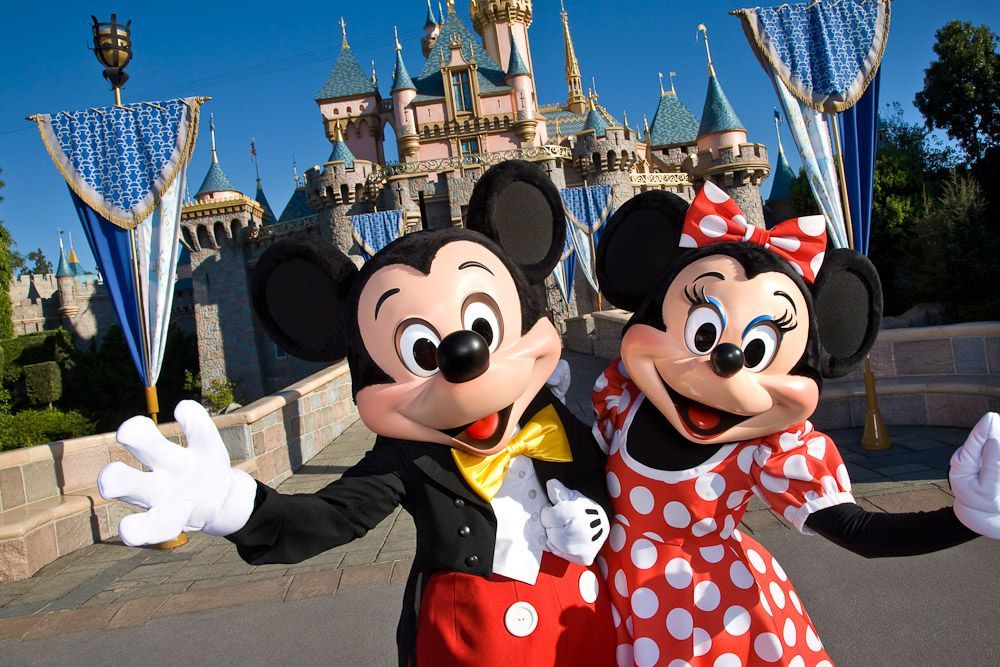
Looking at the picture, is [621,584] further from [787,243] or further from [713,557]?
[787,243]

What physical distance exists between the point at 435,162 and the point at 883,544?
2726 cm

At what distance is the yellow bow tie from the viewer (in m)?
1.91

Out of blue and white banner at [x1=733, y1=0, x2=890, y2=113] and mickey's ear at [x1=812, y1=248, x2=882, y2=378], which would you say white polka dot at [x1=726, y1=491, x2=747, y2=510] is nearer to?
mickey's ear at [x1=812, y1=248, x2=882, y2=378]

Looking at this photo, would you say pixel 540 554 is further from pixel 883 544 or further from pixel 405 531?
pixel 405 531

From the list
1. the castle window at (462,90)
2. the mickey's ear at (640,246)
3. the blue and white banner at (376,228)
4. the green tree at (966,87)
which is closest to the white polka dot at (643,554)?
the mickey's ear at (640,246)

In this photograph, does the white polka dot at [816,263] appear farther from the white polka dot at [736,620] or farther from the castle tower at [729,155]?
the castle tower at [729,155]

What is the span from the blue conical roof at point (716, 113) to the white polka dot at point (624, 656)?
99.3ft

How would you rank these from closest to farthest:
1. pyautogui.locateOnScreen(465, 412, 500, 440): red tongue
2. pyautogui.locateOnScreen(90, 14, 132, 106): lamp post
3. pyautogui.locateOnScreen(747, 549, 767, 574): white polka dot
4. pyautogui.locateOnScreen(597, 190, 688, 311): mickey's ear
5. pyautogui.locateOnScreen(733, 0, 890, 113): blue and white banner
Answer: pyautogui.locateOnScreen(465, 412, 500, 440): red tongue < pyautogui.locateOnScreen(747, 549, 767, 574): white polka dot < pyautogui.locateOnScreen(597, 190, 688, 311): mickey's ear < pyautogui.locateOnScreen(733, 0, 890, 113): blue and white banner < pyautogui.locateOnScreen(90, 14, 132, 106): lamp post

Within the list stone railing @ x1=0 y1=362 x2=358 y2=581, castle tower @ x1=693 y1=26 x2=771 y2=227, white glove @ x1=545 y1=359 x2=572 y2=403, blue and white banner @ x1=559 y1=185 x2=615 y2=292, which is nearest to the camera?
white glove @ x1=545 y1=359 x2=572 y2=403

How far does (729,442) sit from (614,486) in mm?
348

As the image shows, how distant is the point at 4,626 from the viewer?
12.4 ft

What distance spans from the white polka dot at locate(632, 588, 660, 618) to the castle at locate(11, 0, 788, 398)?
24845 millimetres

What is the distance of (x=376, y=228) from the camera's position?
17531 millimetres

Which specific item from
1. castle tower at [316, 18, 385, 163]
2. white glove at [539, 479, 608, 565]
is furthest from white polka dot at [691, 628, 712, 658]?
castle tower at [316, 18, 385, 163]
